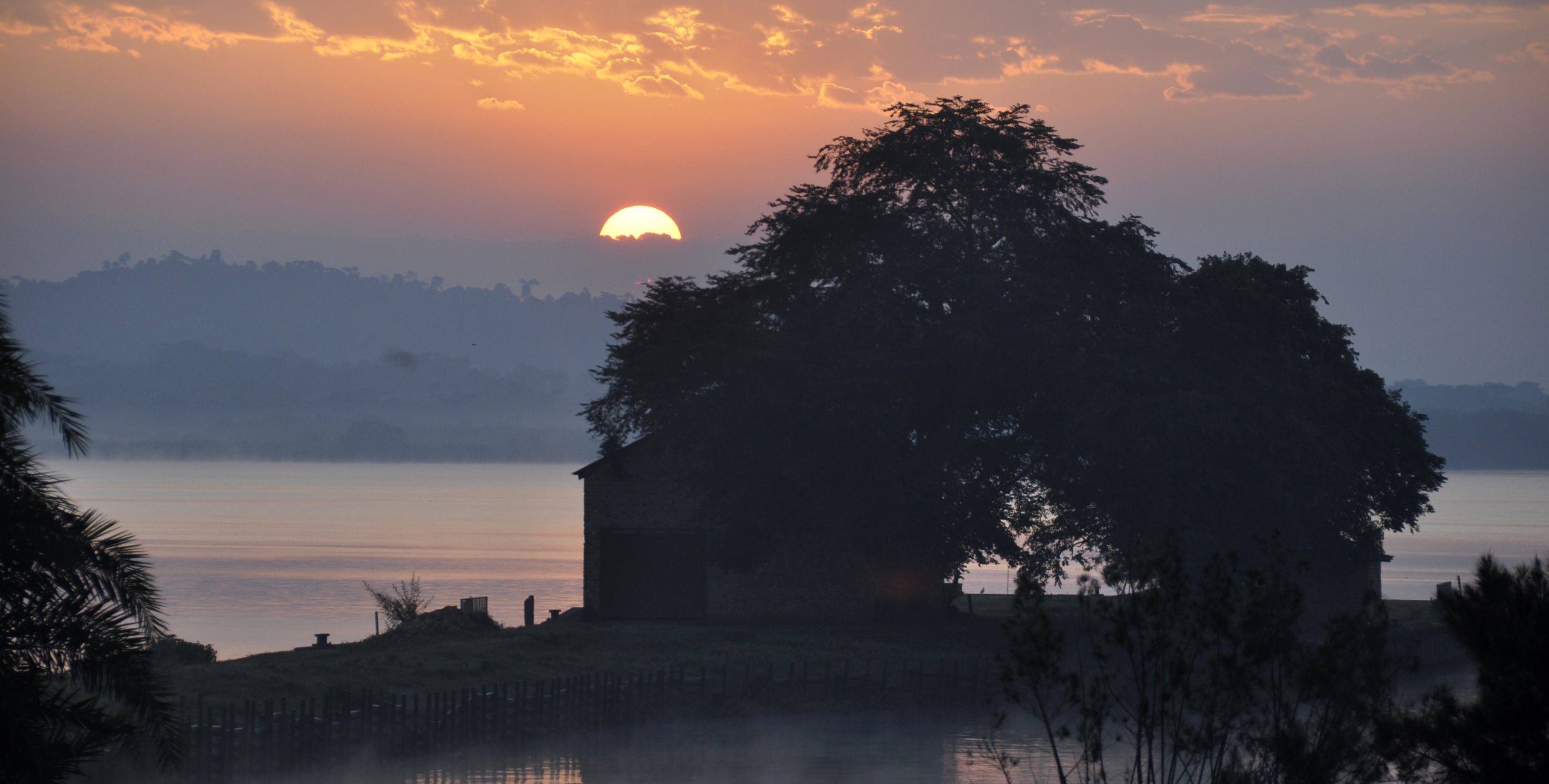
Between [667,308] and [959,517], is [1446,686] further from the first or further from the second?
[667,308]

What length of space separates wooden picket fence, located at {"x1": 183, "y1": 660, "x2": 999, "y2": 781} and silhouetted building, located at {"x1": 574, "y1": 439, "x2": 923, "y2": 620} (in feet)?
22.4

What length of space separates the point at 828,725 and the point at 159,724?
846 inches

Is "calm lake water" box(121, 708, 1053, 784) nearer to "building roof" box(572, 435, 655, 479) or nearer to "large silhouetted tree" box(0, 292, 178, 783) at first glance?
"large silhouetted tree" box(0, 292, 178, 783)

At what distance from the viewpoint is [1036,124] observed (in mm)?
43156

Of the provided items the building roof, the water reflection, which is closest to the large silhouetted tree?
the water reflection

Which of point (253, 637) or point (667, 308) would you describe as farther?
point (253, 637)

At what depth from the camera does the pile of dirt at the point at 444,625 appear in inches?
1580

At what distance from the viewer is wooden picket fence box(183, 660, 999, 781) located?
2447 cm

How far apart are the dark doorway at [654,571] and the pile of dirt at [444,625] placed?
3.70 metres

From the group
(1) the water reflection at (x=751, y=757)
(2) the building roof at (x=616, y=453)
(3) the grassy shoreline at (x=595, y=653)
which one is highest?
(2) the building roof at (x=616, y=453)

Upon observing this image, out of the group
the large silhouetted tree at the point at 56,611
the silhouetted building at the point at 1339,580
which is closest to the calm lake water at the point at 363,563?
the silhouetted building at the point at 1339,580

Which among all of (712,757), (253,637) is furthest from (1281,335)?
(253,637)

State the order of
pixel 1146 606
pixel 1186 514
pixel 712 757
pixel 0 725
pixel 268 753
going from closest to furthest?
pixel 0 725 < pixel 1146 606 < pixel 268 753 < pixel 712 757 < pixel 1186 514

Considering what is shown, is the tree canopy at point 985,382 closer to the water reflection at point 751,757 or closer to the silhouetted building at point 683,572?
the silhouetted building at point 683,572
